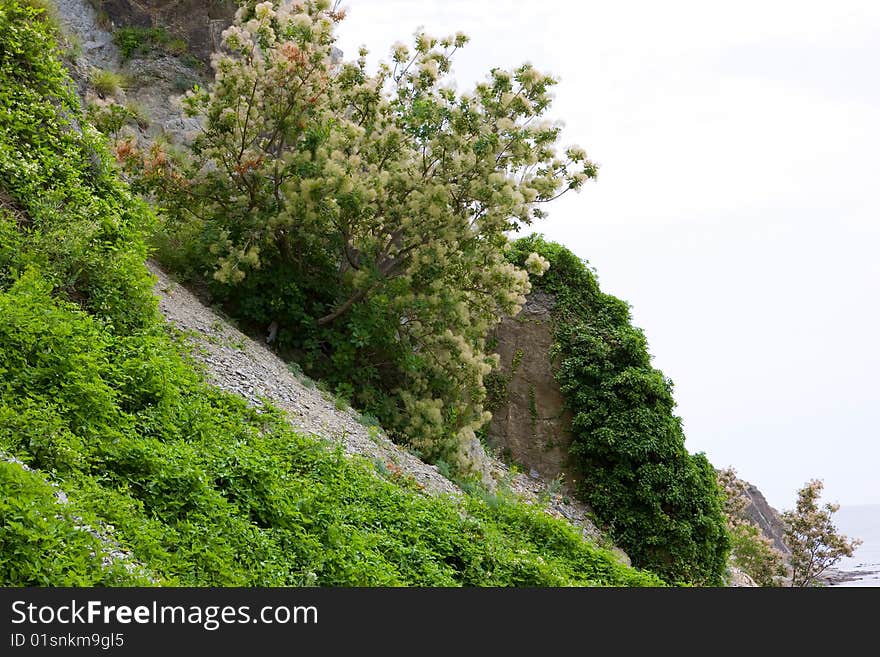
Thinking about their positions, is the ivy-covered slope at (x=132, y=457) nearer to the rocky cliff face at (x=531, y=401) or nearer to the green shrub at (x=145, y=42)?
the rocky cliff face at (x=531, y=401)

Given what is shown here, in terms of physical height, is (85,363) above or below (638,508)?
below

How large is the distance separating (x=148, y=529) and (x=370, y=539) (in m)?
2.26

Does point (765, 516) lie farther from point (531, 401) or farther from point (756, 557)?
point (531, 401)

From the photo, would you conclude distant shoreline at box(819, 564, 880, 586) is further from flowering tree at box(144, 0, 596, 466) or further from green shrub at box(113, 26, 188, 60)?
green shrub at box(113, 26, 188, 60)

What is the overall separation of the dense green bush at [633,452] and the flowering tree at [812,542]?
36.2 feet

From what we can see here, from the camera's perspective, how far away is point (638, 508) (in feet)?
53.7

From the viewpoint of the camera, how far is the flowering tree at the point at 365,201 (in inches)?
507

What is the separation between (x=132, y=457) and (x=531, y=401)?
1288cm

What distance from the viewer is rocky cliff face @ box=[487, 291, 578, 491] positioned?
57.9 feet

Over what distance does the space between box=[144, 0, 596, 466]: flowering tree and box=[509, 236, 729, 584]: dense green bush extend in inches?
158

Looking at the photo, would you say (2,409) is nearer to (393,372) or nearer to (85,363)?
(85,363)

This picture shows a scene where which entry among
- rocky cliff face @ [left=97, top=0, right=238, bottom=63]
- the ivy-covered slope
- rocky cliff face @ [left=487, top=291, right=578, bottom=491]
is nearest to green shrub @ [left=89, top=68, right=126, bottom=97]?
rocky cliff face @ [left=97, top=0, right=238, bottom=63]

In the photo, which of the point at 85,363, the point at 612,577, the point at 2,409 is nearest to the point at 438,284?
the point at 612,577

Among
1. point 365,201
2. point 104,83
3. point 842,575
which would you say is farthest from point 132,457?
point 842,575
